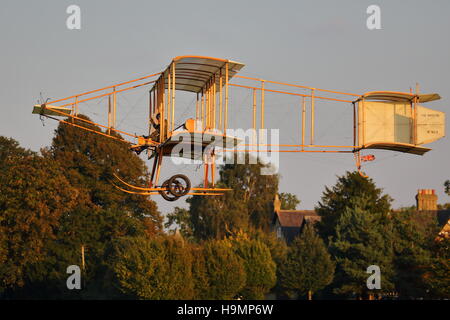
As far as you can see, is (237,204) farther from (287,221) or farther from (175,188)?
(175,188)

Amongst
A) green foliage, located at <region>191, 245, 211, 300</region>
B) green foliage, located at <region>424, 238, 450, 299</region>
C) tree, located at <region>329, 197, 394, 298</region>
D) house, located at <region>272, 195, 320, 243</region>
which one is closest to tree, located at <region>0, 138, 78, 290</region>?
green foliage, located at <region>191, 245, 211, 300</region>

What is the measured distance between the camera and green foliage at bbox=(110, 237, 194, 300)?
169 ft

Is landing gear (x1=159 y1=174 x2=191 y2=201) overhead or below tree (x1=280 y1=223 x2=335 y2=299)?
overhead

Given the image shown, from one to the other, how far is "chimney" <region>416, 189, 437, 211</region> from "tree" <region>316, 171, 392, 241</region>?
20.9 metres

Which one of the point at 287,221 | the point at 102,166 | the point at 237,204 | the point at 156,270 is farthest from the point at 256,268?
the point at 287,221

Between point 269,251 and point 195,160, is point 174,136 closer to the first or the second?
point 195,160

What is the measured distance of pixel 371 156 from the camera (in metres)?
31.3

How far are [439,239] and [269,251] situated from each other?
41.1 feet

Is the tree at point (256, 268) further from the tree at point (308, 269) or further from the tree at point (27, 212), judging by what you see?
the tree at point (27, 212)

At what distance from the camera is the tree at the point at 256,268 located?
5659 cm

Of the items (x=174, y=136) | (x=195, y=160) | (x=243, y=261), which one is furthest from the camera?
(x=243, y=261)

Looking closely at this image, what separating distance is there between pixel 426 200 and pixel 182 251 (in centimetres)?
4193

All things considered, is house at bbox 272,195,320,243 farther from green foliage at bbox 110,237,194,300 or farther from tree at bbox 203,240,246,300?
green foliage at bbox 110,237,194,300

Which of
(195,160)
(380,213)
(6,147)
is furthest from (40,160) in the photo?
(195,160)
